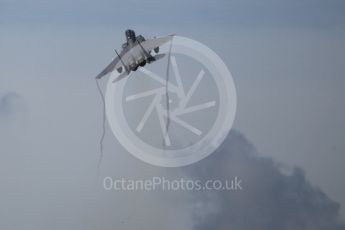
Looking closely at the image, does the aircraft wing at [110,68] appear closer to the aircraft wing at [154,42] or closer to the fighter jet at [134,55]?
the fighter jet at [134,55]

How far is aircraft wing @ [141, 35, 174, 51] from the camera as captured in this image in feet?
6.84

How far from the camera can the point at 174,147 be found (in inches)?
81.4

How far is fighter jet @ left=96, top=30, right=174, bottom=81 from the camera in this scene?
82.0 inches

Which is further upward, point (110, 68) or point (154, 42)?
point (154, 42)

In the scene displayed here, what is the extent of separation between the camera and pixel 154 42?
6.85 feet

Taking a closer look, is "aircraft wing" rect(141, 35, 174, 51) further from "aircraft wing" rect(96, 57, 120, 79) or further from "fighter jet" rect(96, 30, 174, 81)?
"aircraft wing" rect(96, 57, 120, 79)

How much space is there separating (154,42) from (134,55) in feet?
0.35

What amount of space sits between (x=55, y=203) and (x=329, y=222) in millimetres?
Result: 1191

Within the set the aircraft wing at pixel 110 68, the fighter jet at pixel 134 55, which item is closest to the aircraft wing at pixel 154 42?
the fighter jet at pixel 134 55

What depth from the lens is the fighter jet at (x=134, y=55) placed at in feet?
6.84

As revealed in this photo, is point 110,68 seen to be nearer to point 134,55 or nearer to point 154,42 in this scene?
point 134,55

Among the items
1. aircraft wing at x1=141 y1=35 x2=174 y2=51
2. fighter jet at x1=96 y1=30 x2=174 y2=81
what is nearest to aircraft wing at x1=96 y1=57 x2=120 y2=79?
fighter jet at x1=96 y1=30 x2=174 y2=81

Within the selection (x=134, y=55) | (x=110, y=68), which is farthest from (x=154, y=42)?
(x=110, y=68)

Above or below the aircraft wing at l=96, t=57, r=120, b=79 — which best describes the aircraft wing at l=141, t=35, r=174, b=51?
above
